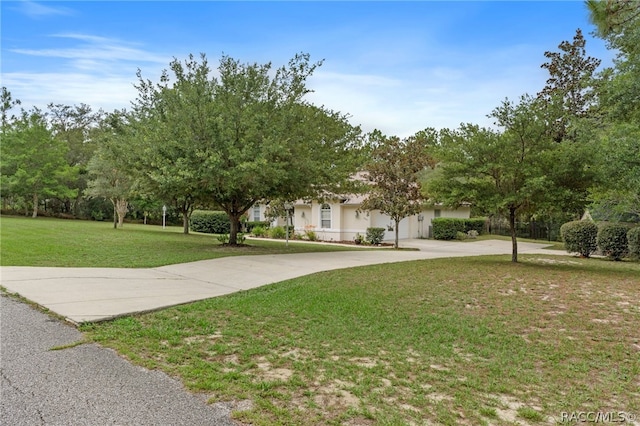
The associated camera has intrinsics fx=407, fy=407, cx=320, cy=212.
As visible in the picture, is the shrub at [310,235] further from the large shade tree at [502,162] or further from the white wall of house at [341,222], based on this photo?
the large shade tree at [502,162]

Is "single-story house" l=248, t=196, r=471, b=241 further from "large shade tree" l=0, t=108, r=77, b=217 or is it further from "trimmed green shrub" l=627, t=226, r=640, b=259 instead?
"large shade tree" l=0, t=108, r=77, b=217

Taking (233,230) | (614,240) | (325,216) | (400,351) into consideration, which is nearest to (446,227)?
(325,216)

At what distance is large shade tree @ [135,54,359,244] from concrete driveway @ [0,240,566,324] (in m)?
2.85

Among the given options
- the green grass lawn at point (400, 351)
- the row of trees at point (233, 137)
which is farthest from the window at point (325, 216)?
the green grass lawn at point (400, 351)

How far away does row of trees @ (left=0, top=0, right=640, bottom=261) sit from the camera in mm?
10570

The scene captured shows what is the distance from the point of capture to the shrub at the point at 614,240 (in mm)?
15078

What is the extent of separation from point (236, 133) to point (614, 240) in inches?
561

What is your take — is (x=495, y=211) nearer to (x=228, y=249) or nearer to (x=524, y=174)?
(x=524, y=174)

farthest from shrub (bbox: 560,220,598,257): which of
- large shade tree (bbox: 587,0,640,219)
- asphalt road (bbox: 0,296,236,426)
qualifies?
asphalt road (bbox: 0,296,236,426)

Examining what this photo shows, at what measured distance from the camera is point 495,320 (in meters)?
5.87

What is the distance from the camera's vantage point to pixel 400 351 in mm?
4461

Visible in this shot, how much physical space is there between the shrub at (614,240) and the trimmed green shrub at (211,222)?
21.4 m

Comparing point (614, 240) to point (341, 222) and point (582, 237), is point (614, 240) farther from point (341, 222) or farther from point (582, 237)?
point (341, 222)

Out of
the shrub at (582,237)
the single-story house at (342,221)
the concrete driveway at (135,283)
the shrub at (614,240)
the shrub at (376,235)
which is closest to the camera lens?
the concrete driveway at (135,283)
